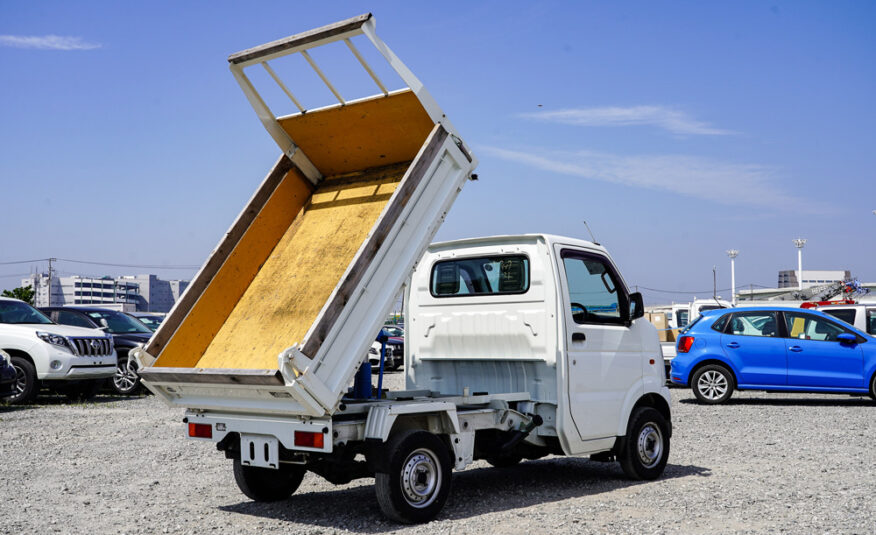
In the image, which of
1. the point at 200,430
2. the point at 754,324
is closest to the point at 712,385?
the point at 754,324

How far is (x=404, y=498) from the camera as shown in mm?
6453

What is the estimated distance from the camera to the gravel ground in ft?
21.8

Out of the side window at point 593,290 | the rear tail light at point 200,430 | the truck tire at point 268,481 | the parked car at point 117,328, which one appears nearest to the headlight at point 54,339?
the parked car at point 117,328

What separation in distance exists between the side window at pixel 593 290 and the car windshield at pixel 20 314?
12.2 metres

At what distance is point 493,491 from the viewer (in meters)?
8.14

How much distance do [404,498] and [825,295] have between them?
2457 centimetres

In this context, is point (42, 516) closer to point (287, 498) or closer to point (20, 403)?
point (287, 498)

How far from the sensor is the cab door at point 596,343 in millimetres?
7887

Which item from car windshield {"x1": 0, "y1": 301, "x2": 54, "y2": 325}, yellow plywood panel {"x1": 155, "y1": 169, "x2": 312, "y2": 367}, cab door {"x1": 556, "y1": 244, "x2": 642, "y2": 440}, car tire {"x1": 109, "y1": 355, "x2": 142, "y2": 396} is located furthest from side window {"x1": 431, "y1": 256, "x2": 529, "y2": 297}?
car tire {"x1": 109, "y1": 355, "x2": 142, "y2": 396}

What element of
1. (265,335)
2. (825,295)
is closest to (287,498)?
(265,335)

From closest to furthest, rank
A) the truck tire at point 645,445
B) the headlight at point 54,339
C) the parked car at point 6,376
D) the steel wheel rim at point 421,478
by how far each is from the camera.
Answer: the steel wheel rim at point 421,478 → the truck tire at point 645,445 → the parked car at point 6,376 → the headlight at point 54,339

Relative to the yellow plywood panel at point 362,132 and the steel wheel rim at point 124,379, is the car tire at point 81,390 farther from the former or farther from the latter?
the yellow plywood panel at point 362,132

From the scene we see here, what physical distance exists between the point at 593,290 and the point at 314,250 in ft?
8.97

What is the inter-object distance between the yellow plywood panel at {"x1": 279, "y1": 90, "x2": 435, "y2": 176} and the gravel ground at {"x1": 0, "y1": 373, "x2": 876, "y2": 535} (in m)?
2.93
